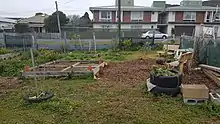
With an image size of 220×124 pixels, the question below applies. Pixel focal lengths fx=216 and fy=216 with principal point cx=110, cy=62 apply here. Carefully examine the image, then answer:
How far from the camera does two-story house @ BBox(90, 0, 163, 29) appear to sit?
3328cm

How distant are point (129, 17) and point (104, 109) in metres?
30.6

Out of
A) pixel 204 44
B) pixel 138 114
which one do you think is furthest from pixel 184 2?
pixel 138 114

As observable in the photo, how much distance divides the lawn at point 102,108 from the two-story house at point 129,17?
28.5 meters

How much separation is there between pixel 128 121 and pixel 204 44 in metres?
6.01

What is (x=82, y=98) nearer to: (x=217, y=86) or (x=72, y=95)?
(x=72, y=95)

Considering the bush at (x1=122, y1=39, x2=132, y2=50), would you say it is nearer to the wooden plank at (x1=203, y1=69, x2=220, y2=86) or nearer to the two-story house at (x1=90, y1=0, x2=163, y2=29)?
the wooden plank at (x1=203, y1=69, x2=220, y2=86)

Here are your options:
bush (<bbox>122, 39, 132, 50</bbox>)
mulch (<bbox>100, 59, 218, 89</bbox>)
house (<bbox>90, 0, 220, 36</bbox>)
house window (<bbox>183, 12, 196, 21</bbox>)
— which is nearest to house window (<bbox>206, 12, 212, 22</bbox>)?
house (<bbox>90, 0, 220, 36</bbox>)

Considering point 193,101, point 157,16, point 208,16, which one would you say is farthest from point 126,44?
Answer: point 208,16

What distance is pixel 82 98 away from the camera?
16.4ft

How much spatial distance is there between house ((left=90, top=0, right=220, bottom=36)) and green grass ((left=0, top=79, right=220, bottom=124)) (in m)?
28.3

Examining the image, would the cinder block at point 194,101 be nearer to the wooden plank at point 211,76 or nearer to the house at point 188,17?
the wooden plank at point 211,76

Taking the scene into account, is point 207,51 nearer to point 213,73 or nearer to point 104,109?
point 213,73

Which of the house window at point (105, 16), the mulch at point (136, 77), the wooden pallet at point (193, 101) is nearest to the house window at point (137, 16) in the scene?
the house window at point (105, 16)

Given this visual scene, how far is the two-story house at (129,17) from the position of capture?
3328cm
